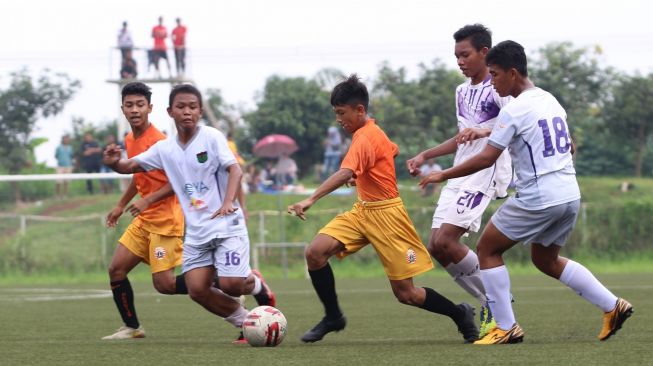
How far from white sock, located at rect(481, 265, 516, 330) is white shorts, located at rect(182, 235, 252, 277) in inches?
64.8

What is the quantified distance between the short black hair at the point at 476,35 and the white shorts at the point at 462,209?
41.1 inches

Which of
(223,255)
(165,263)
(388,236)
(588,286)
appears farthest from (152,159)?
(588,286)

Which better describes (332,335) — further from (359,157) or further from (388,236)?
(359,157)

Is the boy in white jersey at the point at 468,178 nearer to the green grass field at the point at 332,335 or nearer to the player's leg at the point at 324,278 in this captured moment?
the green grass field at the point at 332,335

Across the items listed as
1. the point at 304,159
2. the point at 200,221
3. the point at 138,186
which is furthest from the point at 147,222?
the point at 304,159

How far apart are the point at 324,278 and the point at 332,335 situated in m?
1.07

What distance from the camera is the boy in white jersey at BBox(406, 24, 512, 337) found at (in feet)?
30.9

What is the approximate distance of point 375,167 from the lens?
8875mm

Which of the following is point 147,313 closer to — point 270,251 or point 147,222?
point 147,222

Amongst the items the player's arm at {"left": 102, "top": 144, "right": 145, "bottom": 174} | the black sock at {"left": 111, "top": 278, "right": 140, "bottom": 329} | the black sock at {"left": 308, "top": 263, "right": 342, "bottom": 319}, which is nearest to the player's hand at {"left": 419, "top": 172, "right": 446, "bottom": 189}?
the black sock at {"left": 308, "top": 263, "right": 342, "bottom": 319}

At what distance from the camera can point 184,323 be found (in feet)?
38.5

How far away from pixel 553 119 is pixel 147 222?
11.3 feet

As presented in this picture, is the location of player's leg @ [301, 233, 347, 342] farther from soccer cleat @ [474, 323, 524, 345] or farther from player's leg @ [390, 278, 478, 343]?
soccer cleat @ [474, 323, 524, 345]

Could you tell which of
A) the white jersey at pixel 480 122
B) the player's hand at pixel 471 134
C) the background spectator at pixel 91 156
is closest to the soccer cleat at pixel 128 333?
the white jersey at pixel 480 122
